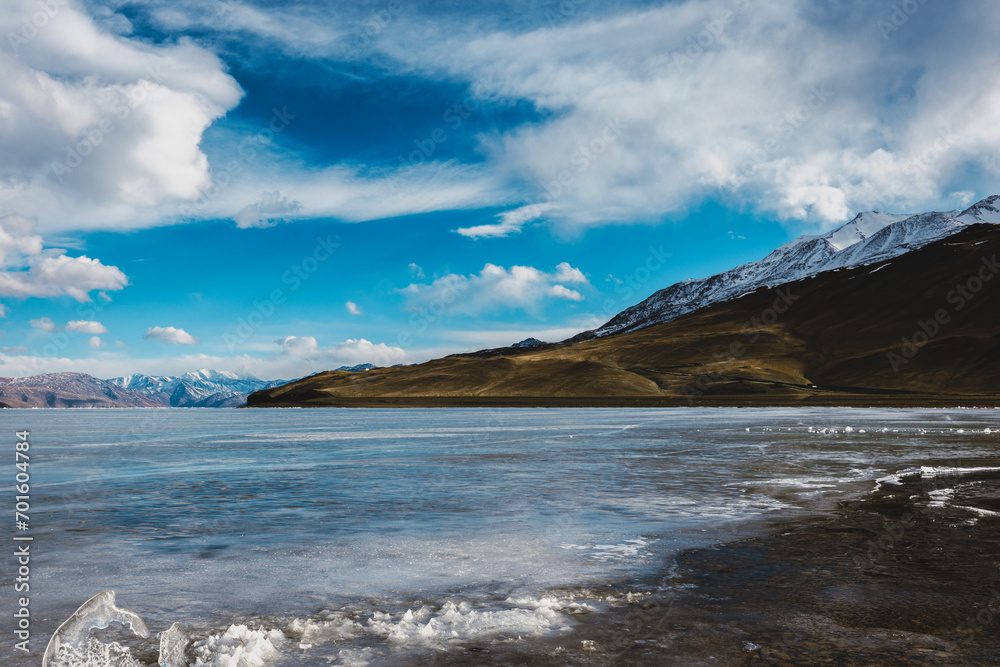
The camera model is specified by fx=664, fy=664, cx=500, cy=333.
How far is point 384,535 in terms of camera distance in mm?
13969

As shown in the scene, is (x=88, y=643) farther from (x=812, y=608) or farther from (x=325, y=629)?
(x=812, y=608)

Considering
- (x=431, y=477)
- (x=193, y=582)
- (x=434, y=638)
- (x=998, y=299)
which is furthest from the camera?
(x=998, y=299)

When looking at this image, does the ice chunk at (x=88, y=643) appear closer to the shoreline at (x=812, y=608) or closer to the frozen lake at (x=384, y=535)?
the frozen lake at (x=384, y=535)

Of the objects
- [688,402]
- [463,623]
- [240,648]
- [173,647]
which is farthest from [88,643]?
[688,402]

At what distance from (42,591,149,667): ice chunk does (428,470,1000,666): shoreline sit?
3.55m

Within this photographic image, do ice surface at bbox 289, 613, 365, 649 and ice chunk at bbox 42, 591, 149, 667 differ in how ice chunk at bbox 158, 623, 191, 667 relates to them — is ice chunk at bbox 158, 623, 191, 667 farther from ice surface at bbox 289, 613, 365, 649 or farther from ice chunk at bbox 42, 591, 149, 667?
ice surface at bbox 289, 613, 365, 649

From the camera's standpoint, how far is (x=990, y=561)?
34.7 feet

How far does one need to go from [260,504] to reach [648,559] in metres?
11.4

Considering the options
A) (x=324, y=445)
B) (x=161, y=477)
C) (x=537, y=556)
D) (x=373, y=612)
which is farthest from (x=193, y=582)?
(x=324, y=445)

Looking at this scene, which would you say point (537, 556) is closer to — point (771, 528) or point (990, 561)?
point (771, 528)

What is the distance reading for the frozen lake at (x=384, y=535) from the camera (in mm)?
8305

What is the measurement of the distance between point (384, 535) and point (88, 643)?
23.8 feet

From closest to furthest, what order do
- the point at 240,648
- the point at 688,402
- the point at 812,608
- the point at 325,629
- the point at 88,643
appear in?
the point at 88,643 → the point at 240,648 → the point at 325,629 → the point at 812,608 → the point at 688,402

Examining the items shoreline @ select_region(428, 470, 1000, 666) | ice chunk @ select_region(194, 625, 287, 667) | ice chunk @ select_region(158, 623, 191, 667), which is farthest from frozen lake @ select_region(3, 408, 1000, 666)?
shoreline @ select_region(428, 470, 1000, 666)
